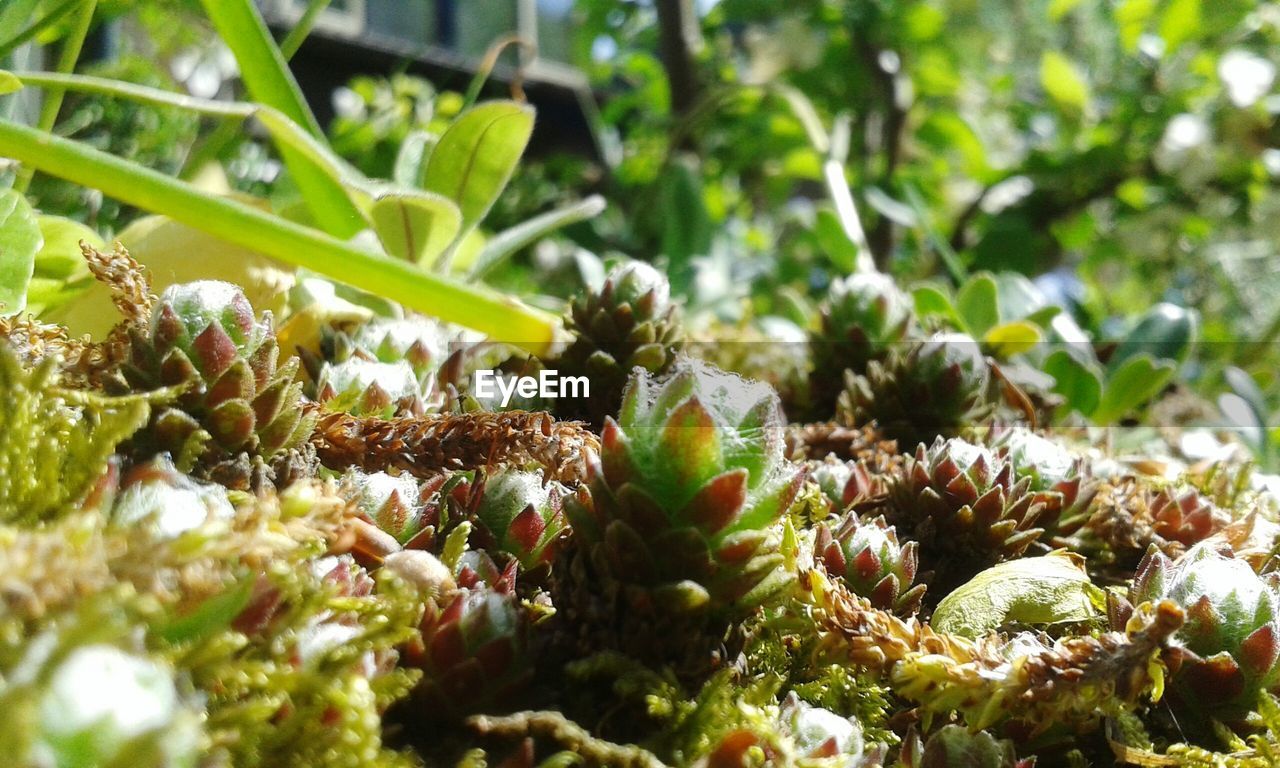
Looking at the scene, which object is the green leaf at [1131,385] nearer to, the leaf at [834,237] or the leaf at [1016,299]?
the leaf at [1016,299]

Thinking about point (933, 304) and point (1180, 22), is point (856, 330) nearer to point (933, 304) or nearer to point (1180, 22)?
point (933, 304)

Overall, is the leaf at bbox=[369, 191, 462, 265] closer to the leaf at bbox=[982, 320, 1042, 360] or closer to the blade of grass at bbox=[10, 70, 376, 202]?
the blade of grass at bbox=[10, 70, 376, 202]

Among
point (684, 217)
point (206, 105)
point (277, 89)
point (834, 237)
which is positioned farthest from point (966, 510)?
point (684, 217)

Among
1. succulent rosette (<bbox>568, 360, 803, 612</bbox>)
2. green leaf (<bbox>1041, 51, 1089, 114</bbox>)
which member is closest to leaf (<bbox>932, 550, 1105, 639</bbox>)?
succulent rosette (<bbox>568, 360, 803, 612</bbox>)

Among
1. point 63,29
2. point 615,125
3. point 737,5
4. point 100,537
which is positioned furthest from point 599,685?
point 615,125

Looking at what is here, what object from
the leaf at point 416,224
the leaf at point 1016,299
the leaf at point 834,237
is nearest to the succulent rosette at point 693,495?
the leaf at point 416,224

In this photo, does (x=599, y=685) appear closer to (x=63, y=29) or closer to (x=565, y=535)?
(x=565, y=535)
